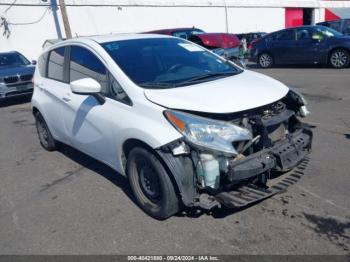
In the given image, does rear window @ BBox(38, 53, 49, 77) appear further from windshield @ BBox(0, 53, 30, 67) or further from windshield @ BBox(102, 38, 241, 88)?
windshield @ BBox(0, 53, 30, 67)

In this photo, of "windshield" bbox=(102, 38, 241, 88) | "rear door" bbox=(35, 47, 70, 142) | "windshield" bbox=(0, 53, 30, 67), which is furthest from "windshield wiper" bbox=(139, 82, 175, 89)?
"windshield" bbox=(0, 53, 30, 67)

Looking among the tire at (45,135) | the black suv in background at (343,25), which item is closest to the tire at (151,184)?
the tire at (45,135)

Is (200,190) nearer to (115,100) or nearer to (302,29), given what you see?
(115,100)

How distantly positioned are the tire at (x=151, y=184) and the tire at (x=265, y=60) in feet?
40.0

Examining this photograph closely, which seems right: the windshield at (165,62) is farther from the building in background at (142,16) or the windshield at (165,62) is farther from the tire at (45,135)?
the building in background at (142,16)

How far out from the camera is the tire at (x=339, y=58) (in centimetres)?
1259

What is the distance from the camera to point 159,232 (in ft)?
11.4

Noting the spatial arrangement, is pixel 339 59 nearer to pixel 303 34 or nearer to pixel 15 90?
pixel 303 34

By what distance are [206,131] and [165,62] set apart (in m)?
1.35

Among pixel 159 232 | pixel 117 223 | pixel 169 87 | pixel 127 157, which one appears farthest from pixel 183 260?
pixel 169 87

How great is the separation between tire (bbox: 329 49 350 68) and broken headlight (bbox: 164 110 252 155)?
10.9 meters

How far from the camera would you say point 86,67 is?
14.4ft

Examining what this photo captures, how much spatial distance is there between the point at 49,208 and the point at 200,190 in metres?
1.80

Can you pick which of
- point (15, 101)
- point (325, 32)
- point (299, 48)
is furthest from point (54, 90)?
point (325, 32)
